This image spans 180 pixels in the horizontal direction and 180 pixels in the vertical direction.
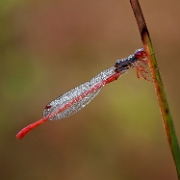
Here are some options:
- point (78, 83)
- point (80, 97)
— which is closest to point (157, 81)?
point (80, 97)

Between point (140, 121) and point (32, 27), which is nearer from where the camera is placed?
point (140, 121)

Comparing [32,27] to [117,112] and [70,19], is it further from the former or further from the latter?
[117,112]

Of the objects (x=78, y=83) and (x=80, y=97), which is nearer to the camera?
(x=80, y=97)

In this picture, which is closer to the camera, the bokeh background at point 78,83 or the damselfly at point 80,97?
the damselfly at point 80,97

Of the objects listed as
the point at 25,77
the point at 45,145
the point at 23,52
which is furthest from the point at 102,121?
the point at 23,52

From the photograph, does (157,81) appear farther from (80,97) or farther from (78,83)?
(78,83)

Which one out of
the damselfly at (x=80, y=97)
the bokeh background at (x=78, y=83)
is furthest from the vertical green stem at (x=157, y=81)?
the bokeh background at (x=78, y=83)

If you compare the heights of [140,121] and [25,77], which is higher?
[25,77]

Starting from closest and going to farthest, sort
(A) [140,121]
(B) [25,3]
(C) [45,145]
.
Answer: (A) [140,121] < (C) [45,145] < (B) [25,3]

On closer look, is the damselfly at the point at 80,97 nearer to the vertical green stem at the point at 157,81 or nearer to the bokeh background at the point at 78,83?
the vertical green stem at the point at 157,81
